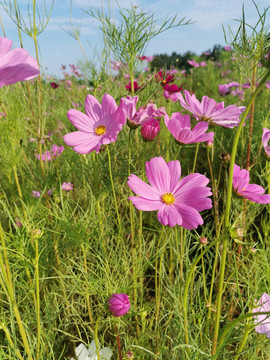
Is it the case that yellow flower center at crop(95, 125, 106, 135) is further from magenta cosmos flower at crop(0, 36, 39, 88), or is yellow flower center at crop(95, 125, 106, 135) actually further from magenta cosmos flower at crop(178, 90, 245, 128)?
magenta cosmos flower at crop(0, 36, 39, 88)

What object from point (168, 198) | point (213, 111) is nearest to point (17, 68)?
point (168, 198)

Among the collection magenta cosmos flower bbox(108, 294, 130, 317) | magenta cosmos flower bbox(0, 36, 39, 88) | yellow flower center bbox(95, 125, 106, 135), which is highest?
magenta cosmos flower bbox(0, 36, 39, 88)

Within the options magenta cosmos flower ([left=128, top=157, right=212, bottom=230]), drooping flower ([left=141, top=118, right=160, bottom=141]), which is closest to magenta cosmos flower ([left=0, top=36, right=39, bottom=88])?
magenta cosmos flower ([left=128, top=157, right=212, bottom=230])

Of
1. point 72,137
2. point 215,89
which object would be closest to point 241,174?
point 72,137

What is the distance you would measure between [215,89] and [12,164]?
9.93 feet

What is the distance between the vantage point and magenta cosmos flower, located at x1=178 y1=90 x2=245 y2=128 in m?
0.64

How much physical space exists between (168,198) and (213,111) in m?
0.28

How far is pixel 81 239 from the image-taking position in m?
0.70

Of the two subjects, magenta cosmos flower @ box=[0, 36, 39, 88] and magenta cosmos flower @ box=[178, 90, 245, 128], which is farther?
magenta cosmos flower @ box=[178, 90, 245, 128]

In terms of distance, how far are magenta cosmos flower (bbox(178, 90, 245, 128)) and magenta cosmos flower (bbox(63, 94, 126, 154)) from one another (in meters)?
0.17

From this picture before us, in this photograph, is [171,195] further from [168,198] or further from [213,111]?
[213,111]

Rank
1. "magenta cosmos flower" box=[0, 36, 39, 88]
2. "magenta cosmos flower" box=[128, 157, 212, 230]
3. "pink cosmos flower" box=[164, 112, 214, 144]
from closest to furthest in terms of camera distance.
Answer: "magenta cosmos flower" box=[0, 36, 39, 88] → "magenta cosmos flower" box=[128, 157, 212, 230] → "pink cosmos flower" box=[164, 112, 214, 144]

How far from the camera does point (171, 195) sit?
1.77 ft

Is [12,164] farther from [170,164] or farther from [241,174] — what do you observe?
[241,174]
